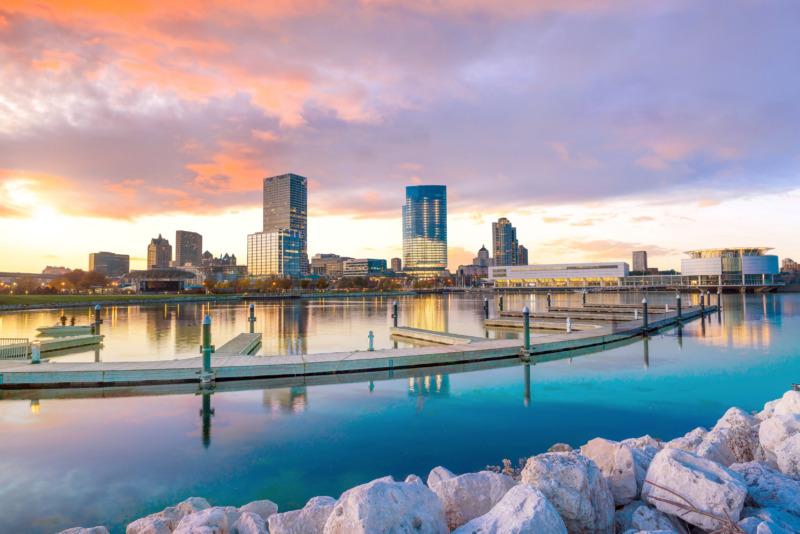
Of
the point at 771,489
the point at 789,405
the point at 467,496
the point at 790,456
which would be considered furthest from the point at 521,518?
the point at 789,405

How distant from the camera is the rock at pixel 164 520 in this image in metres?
6.09

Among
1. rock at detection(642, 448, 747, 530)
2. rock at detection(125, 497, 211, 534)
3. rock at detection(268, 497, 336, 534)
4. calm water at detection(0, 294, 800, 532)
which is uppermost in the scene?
rock at detection(642, 448, 747, 530)

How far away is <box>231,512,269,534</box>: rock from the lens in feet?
18.7

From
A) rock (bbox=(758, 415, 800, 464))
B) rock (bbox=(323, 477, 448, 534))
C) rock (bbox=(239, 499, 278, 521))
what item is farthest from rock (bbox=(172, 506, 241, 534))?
rock (bbox=(758, 415, 800, 464))

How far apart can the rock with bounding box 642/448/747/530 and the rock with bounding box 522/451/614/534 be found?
66 centimetres

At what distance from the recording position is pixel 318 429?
12.7 metres

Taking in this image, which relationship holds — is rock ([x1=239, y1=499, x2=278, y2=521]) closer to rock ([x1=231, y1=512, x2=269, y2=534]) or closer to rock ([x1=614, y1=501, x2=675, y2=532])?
rock ([x1=231, y1=512, x2=269, y2=534])

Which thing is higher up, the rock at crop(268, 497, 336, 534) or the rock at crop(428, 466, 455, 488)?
the rock at crop(268, 497, 336, 534)

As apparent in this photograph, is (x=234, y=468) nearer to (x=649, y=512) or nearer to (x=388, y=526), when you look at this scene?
(x=388, y=526)

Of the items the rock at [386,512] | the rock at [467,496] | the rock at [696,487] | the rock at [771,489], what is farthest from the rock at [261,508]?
the rock at [771,489]

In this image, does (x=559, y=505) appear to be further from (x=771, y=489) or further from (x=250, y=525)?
(x=250, y=525)

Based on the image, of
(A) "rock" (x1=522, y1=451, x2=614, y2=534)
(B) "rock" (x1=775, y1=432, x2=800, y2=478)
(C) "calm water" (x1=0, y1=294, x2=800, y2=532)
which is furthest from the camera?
(C) "calm water" (x1=0, y1=294, x2=800, y2=532)

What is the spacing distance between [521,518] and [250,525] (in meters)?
3.25

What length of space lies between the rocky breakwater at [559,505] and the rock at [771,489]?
0.4 inches
